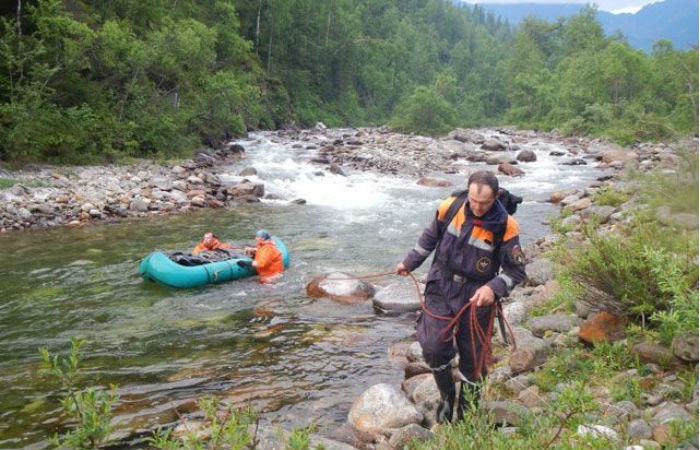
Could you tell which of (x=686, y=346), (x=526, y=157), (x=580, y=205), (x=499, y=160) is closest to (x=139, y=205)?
(x=580, y=205)

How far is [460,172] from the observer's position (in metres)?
21.9

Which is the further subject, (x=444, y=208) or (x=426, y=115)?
(x=426, y=115)

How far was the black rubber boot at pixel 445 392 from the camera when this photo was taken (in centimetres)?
409

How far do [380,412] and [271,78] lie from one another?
40844mm

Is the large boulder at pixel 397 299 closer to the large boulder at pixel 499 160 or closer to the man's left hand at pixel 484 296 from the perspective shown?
the man's left hand at pixel 484 296

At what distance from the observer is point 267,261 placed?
857 centimetres

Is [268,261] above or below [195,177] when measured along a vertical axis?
below

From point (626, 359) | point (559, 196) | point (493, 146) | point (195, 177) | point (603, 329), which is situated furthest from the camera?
point (493, 146)

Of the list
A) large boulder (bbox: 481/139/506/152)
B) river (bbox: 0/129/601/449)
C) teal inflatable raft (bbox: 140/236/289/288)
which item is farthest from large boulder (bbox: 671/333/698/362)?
large boulder (bbox: 481/139/506/152)

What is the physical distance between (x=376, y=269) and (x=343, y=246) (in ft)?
5.85

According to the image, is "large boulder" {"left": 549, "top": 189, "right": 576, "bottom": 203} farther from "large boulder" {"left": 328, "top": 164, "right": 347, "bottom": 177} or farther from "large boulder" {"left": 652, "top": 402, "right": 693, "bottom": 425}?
"large boulder" {"left": 652, "top": 402, "right": 693, "bottom": 425}

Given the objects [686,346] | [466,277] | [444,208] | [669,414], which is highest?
[444,208]

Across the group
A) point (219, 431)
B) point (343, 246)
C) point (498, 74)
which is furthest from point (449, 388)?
point (498, 74)

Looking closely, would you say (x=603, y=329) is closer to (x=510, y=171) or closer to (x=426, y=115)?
(x=510, y=171)
